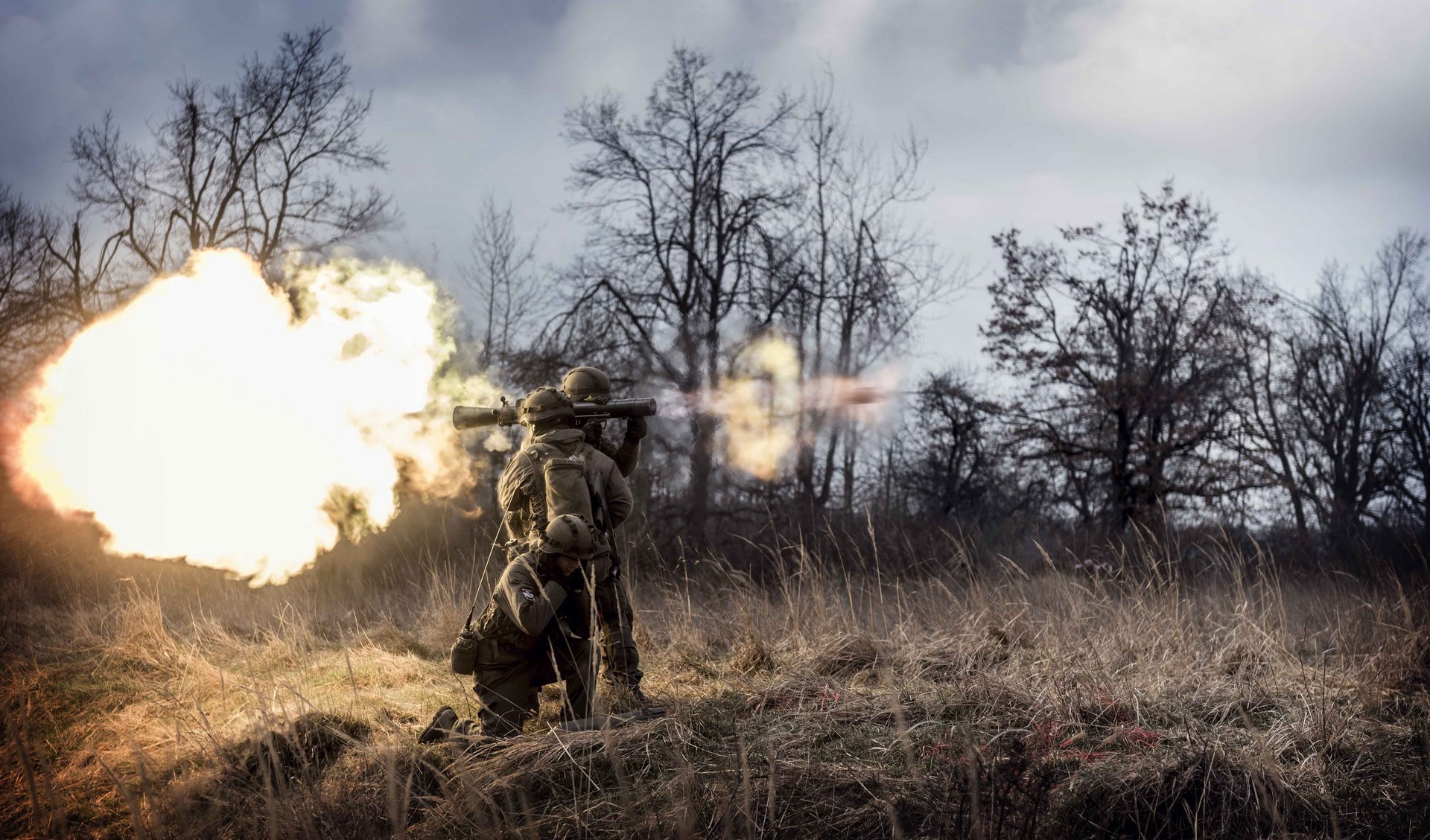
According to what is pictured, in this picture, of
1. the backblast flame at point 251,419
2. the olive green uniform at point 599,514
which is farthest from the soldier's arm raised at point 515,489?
the backblast flame at point 251,419

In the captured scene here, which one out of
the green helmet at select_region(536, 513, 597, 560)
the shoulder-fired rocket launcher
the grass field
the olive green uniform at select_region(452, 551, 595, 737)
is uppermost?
the shoulder-fired rocket launcher

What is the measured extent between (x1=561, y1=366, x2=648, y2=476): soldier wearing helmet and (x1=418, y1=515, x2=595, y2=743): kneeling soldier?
0.79 m

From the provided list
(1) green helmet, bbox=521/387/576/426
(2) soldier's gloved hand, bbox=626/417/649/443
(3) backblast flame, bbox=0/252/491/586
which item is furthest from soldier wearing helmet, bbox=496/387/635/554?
(3) backblast flame, bbox=0/252/491/586

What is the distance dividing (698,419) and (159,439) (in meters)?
10.8

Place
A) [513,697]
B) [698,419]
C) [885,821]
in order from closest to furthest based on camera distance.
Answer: [885,821], [513,697], [698,419]

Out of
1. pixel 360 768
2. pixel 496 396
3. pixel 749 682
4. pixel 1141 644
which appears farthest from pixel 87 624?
pixel 1141 644

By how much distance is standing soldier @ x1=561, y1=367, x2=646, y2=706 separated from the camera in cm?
536

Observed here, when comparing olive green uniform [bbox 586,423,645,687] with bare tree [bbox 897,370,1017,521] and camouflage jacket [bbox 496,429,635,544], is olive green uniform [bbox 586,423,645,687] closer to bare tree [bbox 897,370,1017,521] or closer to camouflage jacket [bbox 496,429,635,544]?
camouflage jacket [bbox 496,429,635,544]

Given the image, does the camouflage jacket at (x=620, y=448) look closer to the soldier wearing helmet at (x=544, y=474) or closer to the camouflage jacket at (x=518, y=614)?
the soldier wearing helmet at (x=544, y=474)

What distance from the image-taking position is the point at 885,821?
383cm

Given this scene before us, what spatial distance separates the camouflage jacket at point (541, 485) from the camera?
17.3ft

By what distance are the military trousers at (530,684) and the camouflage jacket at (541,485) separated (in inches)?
25.4

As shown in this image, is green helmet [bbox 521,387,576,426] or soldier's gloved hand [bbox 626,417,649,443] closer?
green helmet [bbox 521,387,576,426]

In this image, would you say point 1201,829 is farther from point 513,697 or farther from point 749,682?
point 513,697
